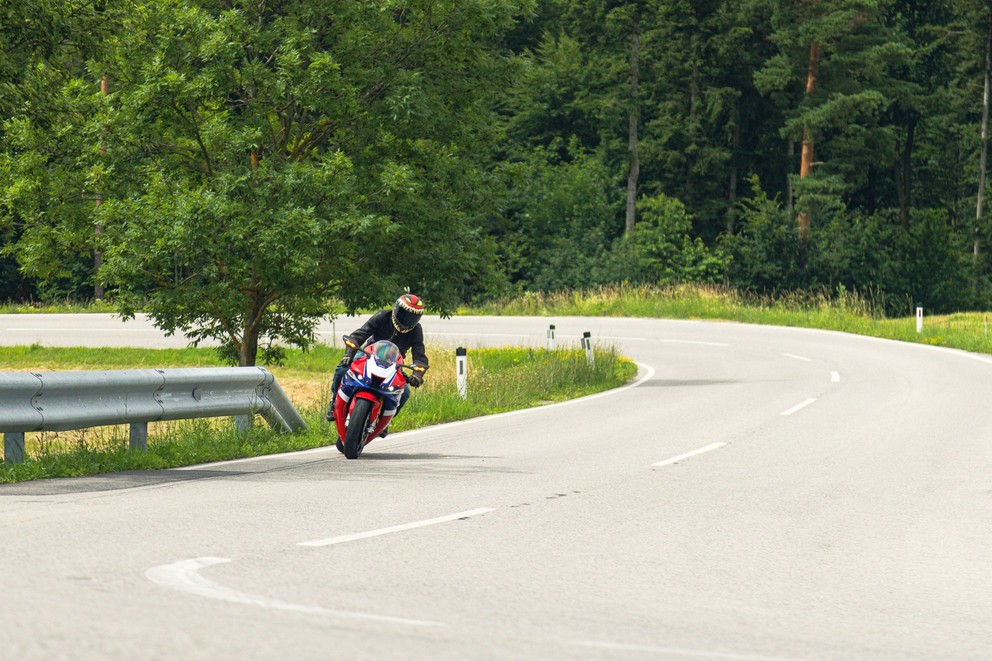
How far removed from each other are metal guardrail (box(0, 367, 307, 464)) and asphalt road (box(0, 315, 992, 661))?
2.52 ft

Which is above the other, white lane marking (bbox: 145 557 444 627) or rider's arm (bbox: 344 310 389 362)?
rider's arm (bbox: 344 310 389 362)

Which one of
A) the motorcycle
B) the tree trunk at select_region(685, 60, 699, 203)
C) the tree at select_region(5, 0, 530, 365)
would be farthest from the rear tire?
the tree trunk at select_region(685, 60, 699, 203)

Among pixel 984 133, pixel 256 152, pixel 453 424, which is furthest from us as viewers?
pixel 984 133

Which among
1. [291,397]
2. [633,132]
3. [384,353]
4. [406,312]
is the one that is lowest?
[291,397]

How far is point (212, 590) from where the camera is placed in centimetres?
592

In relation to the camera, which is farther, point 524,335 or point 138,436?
point 524,335

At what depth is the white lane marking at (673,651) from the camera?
5.10 m

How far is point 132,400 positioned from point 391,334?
2.46 m

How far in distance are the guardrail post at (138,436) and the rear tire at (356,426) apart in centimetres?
181

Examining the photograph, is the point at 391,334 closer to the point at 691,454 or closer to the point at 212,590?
the point at 691,454

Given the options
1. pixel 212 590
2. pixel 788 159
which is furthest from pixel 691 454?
pixel 788 159

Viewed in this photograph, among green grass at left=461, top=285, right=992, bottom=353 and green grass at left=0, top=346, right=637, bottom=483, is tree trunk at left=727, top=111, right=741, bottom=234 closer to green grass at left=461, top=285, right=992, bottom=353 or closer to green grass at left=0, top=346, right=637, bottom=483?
green grass at left=461, top=285, right=992, bottom=353

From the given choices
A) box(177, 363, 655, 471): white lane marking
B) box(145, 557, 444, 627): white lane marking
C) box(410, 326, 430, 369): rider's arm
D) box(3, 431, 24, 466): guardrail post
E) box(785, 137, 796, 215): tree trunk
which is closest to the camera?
box(145, 557, 444, 627): white lane marking

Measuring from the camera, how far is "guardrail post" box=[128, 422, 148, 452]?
39.8ft
